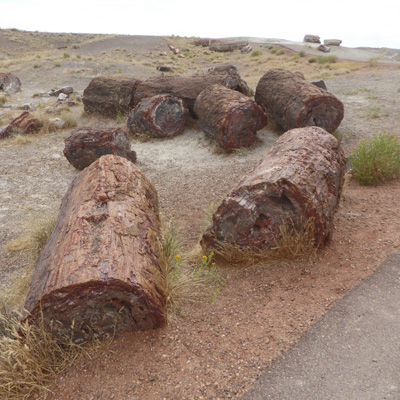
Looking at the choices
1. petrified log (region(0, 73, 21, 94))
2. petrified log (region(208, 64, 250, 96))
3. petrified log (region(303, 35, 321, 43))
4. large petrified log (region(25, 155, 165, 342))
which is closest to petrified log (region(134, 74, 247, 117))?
petrified log (region(208, 64, 250, 96))

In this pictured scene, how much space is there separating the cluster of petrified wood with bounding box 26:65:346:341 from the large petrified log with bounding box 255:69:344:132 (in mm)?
2940

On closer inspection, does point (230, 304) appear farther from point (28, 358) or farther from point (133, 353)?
point (28, 358)

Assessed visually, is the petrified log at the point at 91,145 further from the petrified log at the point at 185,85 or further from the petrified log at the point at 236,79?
the petrified log at the point at 236,79

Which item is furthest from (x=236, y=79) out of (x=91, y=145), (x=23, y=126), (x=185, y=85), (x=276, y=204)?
(x=276, y=204)

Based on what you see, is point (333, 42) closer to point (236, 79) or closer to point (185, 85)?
point (236, 79)

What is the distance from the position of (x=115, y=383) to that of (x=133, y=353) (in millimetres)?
259

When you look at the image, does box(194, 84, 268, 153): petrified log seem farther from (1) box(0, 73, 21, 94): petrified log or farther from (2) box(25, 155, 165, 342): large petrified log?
(1) box(0, 73, 21, 94): petrified log

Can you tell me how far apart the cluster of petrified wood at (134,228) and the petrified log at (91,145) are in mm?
3289

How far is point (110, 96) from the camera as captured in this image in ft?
36.3

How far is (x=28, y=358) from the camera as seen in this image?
2473mm

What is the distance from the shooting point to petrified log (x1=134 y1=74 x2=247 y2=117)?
31.1ft

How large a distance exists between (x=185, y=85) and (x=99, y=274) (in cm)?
Result: 806

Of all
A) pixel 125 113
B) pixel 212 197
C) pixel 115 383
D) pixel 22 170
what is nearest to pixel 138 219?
pixel 115 383

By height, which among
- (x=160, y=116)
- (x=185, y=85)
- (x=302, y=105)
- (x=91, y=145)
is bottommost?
(x=91, y=145)
